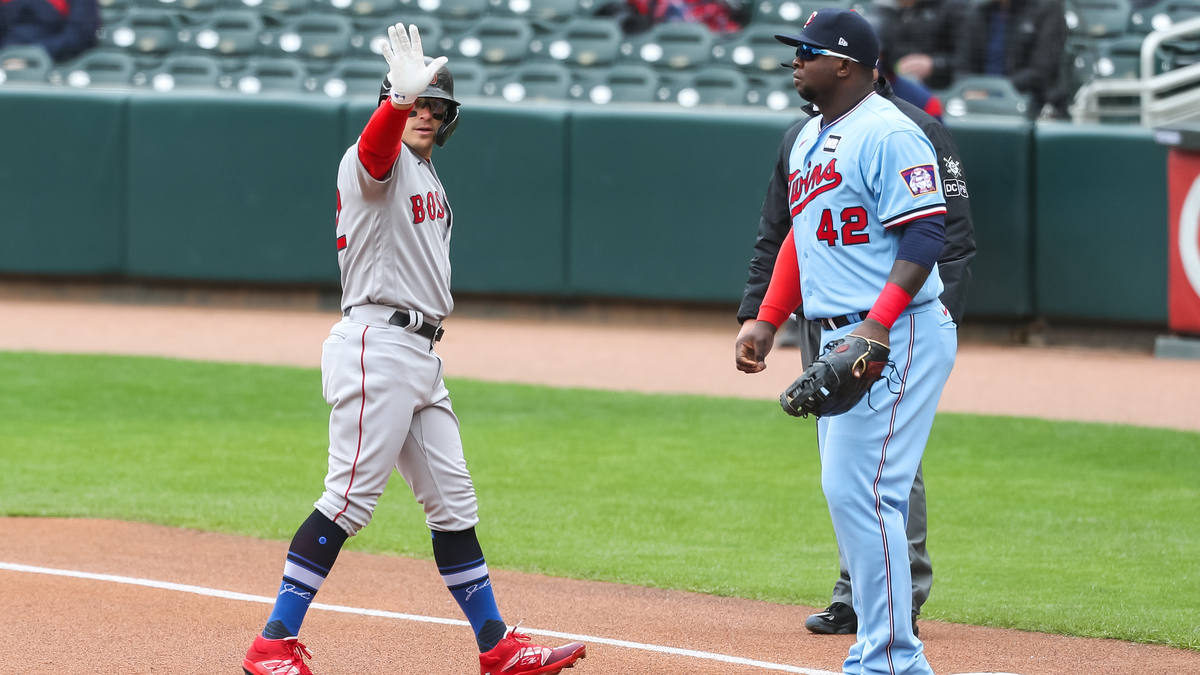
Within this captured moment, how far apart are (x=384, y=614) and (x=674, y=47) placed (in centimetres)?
962

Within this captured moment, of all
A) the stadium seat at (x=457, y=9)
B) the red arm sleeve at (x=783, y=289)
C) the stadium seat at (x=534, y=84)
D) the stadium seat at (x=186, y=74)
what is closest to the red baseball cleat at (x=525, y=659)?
the red arm sleeve at (x=783, y=289)

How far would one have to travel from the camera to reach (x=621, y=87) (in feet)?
41.9

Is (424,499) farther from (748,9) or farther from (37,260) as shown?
(748,9)

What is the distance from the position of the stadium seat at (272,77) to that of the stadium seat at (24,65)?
181cm

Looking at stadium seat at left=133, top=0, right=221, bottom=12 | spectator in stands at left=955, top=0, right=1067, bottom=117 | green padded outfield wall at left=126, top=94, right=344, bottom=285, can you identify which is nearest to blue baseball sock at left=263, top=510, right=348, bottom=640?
green padded outfield wall at left=126, top=94, right=344, bottom=285

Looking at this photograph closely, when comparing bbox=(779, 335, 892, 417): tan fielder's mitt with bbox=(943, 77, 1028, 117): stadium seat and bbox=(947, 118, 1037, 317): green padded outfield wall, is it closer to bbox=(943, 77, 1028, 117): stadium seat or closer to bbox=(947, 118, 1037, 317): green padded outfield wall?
bbox=(947, 118, 1037, 317): green padded outfield wall

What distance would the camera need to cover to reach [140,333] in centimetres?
1134

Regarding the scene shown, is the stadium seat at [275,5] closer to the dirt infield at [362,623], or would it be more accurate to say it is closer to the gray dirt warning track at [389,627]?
the dirt infield at [362,623]

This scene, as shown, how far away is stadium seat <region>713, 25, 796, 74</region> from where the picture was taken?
13.1m

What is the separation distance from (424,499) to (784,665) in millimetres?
1138

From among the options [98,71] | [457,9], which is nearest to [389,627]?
[98,71]

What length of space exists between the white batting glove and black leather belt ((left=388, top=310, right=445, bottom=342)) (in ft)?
1.86

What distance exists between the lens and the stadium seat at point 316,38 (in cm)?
1405

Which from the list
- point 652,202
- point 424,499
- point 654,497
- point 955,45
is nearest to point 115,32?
point 652,202
